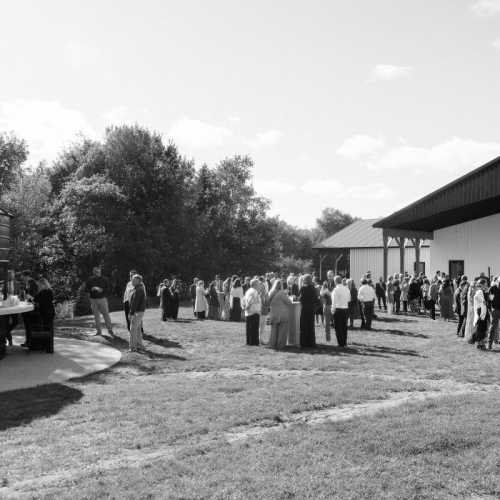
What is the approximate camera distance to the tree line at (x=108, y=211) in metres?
39.6

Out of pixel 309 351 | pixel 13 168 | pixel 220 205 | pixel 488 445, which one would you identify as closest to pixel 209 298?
pixel 309 351

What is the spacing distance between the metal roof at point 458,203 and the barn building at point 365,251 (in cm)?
1164

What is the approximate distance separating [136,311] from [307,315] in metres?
4.11

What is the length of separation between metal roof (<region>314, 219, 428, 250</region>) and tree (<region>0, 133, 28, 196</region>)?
24090 millimetres

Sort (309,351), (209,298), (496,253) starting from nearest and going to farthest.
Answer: (309,351) < (209,298) < (496,253)

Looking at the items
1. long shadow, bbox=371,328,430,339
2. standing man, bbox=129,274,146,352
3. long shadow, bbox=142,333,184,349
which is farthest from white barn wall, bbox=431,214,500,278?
standing man, bbox=129,274,146,352

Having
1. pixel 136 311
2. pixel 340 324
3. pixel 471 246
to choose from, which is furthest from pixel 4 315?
pixel 471 246

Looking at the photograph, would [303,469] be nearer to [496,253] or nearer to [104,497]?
[104,497]

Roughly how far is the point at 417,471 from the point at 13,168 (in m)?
45.5

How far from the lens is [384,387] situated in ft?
31.3

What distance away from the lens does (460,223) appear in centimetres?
3303

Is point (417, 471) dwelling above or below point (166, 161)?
below

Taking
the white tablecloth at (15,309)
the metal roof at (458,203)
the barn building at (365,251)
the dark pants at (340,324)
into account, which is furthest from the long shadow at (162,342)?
the barn building at (365,251)

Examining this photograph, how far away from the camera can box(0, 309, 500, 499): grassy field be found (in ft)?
17.5
